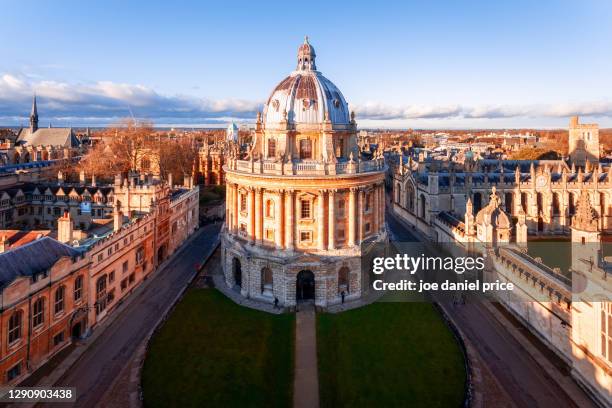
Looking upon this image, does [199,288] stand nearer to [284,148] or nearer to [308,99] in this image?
[284,148]

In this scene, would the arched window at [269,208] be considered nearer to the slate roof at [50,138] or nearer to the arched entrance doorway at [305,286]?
the arched entrance doorway at [305,286]

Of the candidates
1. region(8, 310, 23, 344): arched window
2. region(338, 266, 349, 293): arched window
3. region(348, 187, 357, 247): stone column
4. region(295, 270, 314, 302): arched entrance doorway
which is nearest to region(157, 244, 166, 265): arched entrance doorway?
region(295, 270, 314, 302): arched entrance doorway

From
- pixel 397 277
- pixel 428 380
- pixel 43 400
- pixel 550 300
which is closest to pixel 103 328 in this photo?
pixel 43 400

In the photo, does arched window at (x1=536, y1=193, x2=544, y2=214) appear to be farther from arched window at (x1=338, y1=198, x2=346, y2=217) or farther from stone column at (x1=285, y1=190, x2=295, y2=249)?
stone column at (x1=285, y1=190, x2=295, y2=249)

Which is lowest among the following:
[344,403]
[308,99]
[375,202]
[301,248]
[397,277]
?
[344,403]

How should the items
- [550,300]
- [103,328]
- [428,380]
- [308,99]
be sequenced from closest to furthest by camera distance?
[428,380] < [550,300] < [103,328] < [308,99]

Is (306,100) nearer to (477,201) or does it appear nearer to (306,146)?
(306,146)
